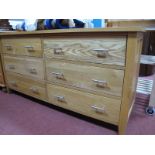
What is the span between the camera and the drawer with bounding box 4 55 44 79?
1.14 meters

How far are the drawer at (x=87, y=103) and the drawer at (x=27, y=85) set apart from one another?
0.10 metres

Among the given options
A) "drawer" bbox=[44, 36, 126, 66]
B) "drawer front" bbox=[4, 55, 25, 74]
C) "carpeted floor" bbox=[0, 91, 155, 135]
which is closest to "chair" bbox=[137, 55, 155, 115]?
"carpeted floor" bbox=[0, 91, 155, 135]

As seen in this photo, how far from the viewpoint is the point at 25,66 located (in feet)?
4.09

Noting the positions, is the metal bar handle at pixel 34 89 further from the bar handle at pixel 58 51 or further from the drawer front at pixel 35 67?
the bar handle at pixel 58 51

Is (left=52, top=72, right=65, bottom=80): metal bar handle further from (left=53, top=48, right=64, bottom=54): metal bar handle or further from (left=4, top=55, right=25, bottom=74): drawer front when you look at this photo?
(left=4, top=55, right=25, bottom=74): drawer front

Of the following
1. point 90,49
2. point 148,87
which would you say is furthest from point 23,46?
point 148,87

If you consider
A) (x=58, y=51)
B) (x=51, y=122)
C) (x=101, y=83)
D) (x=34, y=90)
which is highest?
(x=58, y=51)

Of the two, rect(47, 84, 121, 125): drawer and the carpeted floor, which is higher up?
rect(47, 84, 121, 125): drawer

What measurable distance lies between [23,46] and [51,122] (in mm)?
673

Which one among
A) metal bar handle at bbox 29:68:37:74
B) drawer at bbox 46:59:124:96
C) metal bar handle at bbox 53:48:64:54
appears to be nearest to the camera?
drawer at bbox 46:59:124:96

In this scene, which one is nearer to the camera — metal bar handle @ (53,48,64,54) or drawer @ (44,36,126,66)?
drawer @ (44,36,126,66)

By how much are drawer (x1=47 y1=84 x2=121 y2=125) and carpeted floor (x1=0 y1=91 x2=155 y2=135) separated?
0.11 meters

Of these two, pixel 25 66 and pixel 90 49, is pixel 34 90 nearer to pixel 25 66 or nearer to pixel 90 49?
pixel 25 66
